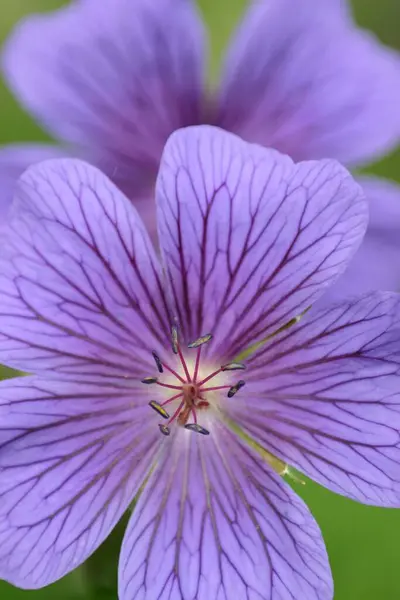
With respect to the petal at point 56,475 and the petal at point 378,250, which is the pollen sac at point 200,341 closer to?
the petal at point 56,475

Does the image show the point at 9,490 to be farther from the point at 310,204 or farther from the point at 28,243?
the point at 310,204

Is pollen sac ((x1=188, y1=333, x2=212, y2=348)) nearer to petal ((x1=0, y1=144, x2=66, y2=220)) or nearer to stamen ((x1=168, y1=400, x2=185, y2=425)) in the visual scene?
stamen ((x1=168, y1=400, x2=185, y2=425))

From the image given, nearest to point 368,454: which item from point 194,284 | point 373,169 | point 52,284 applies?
point 194,284

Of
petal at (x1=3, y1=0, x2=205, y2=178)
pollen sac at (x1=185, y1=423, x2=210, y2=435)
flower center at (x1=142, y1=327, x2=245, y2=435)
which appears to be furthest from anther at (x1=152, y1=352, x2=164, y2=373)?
petal at (x1=3, y1=0, x2=205, y2=178)

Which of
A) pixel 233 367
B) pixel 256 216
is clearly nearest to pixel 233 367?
pixel 233 367

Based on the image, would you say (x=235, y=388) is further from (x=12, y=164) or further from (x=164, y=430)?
(x=12, y=164)

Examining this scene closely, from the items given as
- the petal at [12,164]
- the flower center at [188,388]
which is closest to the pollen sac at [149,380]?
the flower center at [188,388]
